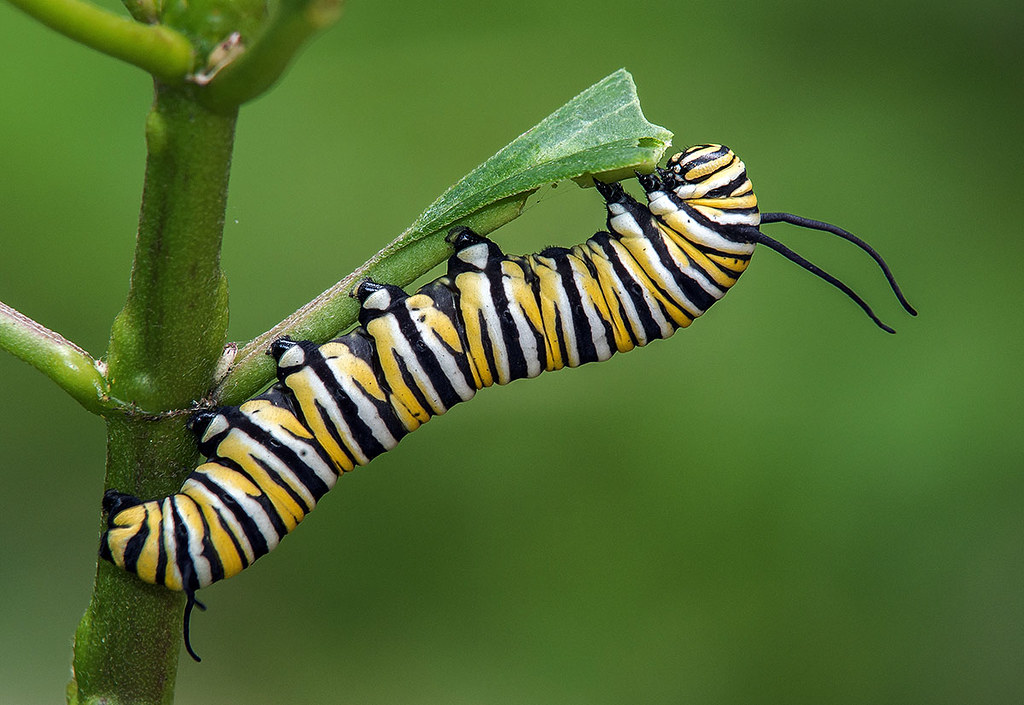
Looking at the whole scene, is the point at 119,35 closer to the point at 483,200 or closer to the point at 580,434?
the point at 483,200


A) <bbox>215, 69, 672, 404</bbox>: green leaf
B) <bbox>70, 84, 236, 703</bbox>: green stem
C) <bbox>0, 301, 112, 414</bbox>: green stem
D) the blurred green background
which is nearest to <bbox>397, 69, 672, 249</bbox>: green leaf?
<bbox>215, 69, 672, 404</bbox>: green leaf

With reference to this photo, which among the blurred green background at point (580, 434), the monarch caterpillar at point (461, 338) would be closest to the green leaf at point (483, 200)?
the monarch caterpillar at point (461, 338)

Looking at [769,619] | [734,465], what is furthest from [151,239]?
[769,619]

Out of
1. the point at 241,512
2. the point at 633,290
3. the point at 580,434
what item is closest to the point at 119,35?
the point at 241,512

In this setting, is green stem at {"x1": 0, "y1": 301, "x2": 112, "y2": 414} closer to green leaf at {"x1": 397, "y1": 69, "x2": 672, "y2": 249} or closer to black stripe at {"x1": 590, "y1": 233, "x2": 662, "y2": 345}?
green leaf at {"x1": 397, "y1": 69, "x2": 672, "y2": 249}

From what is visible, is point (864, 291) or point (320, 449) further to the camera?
point (864, 291)

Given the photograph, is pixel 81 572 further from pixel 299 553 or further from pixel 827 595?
pixel 827 595
